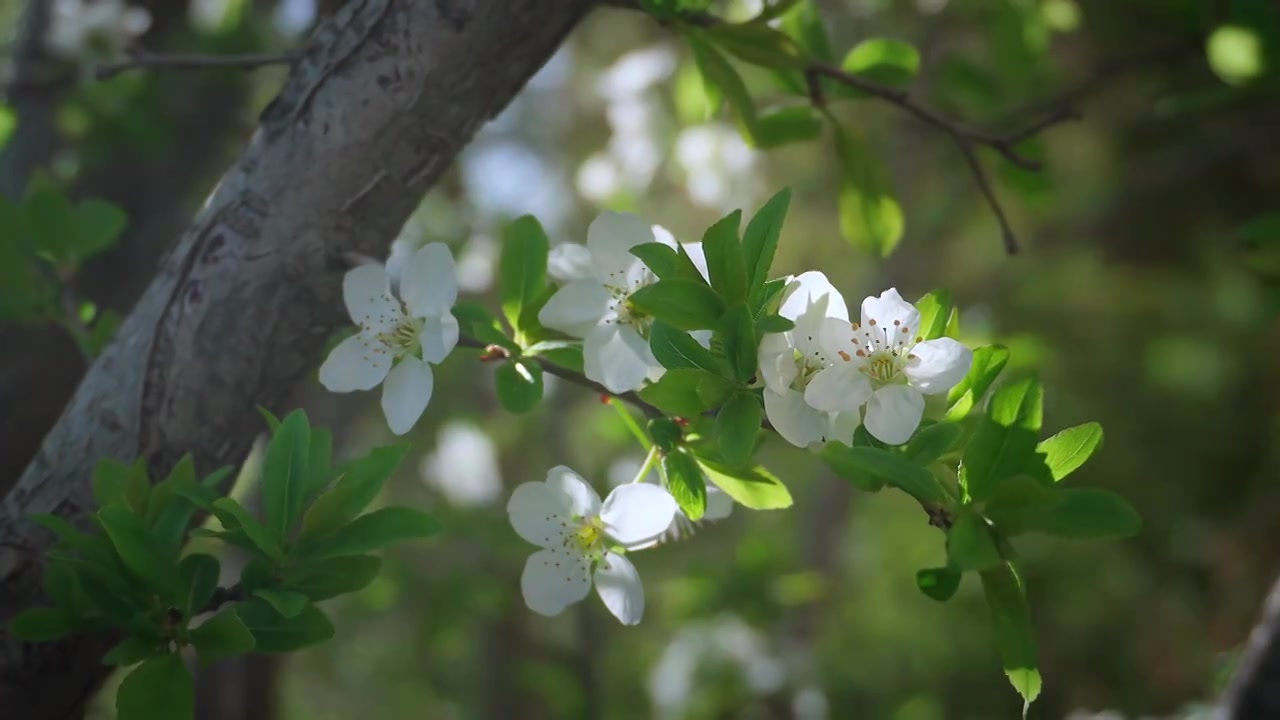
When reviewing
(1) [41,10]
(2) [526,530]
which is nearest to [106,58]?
(1) [41,10]

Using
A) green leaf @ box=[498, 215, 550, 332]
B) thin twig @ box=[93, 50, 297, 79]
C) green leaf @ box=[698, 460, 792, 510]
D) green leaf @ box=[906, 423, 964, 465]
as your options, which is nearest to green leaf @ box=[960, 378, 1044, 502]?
green leaf @ box=[906, 423, 964, 465]

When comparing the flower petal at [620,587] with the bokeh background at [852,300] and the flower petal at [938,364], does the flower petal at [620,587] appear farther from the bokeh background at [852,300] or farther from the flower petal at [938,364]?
the bokeh background at [852,300]

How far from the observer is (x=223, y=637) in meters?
0.63

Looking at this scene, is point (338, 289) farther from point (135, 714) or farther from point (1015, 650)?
point (1015, 650)

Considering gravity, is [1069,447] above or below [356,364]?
below

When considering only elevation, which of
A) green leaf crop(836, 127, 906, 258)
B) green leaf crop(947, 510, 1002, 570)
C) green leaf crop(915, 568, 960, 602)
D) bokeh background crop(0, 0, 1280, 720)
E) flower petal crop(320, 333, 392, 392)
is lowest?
bokeh background crop(0, 0, 1280, 720)

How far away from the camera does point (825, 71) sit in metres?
0.93

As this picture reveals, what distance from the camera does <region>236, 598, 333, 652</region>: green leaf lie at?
0.67 meters

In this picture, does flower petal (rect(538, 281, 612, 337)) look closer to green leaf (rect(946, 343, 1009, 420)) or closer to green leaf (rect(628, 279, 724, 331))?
green leaf (rect(628, 279, 724, 331))

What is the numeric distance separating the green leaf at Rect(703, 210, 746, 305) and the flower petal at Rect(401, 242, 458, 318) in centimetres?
20

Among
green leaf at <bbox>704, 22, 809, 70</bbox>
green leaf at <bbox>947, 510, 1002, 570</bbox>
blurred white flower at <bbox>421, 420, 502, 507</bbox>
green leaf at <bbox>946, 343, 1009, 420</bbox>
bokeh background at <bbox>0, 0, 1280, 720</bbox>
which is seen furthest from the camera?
blurred white flower at <bbox>421, 420, 502, 507</bbox>

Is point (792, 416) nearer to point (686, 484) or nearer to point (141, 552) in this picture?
point (686, 484)

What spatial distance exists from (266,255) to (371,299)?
0.12 m

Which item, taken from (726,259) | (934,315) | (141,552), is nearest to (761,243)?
(726,259)
